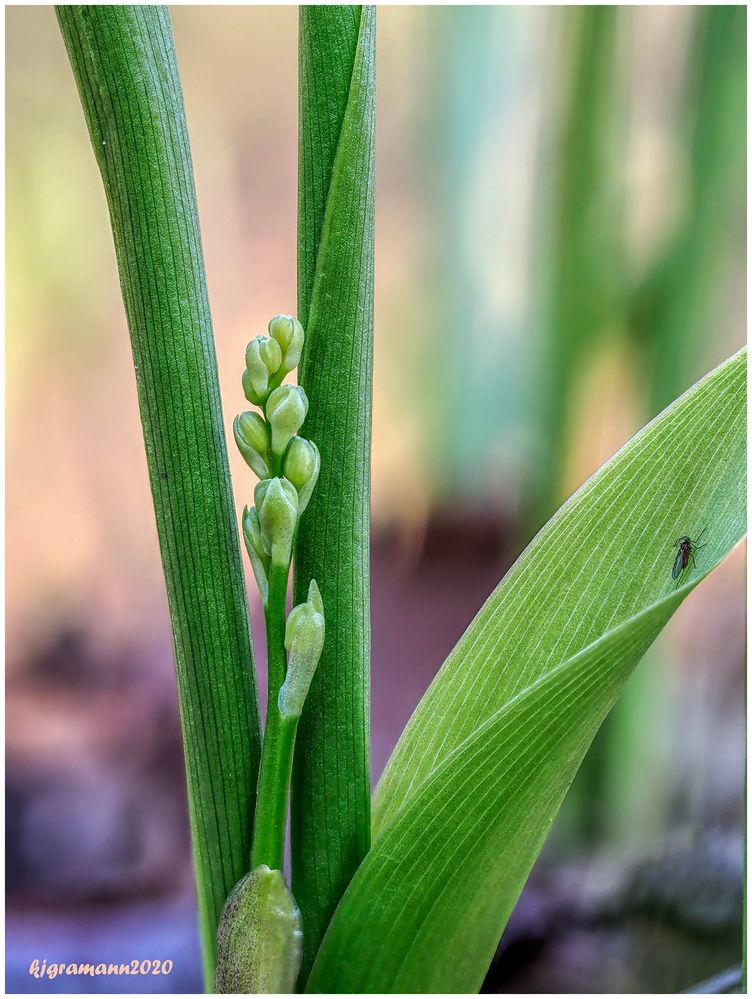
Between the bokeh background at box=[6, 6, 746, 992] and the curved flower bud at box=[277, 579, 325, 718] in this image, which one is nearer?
the curved flower bud at box=[277, 579, 325, 718]

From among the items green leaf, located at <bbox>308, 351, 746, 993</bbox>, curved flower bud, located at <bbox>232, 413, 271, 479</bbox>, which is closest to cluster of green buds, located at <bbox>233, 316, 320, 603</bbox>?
curved flower bud, located at <bbox>232, 413, 271, 479</bbox>

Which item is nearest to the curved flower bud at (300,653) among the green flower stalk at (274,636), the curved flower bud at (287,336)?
the green flower stalk at (274,636)

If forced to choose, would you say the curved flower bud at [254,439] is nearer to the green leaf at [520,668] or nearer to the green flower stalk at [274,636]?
the green flower stalk at [274,636]

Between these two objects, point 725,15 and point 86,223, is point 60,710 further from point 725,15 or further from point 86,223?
point 725,15

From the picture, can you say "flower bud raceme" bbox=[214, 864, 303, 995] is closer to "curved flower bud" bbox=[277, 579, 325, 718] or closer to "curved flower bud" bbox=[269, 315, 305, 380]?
"curved flower bud" bbox=[277, 579, 325, 718]

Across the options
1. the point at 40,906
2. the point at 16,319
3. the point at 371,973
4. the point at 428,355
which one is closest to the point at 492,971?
the point at 371,973
